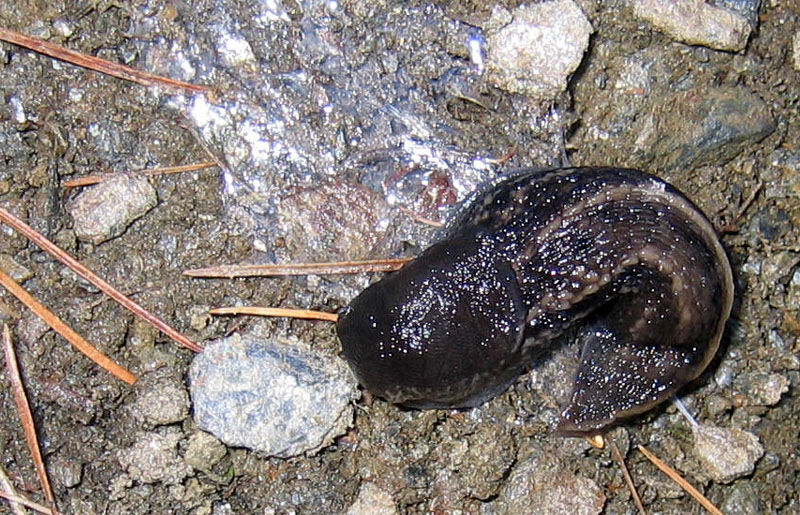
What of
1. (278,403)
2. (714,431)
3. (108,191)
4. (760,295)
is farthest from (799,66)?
(108,191)

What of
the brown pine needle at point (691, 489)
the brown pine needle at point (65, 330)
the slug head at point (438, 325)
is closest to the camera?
the slug head at point (438, 325)

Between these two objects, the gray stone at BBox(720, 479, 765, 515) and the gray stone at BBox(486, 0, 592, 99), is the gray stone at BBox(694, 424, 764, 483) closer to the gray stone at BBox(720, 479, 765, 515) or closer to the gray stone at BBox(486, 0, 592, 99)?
the gray stone at BBox(720, 479, 765, 515)

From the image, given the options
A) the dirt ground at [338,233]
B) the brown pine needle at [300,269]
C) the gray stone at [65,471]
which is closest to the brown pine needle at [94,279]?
the dirt ground at [338,233]

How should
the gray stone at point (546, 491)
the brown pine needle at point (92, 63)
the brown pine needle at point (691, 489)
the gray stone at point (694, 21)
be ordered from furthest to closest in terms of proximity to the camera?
the gray stone at point (694, 21)
the brown pine needle at point (691, 489)
the gray stone at point (546, 491)
the brown pine needle at point (92, 63)

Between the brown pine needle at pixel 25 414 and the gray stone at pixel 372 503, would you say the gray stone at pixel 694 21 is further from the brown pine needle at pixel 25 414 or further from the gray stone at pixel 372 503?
the brown pine needle at pixel 25 414

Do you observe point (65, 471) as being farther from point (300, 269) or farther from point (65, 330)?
point (300, 269)

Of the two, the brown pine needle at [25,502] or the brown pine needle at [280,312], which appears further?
the brown pine needle at [280,312]

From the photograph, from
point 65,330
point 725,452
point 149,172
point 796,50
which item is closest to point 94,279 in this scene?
point 65,330
